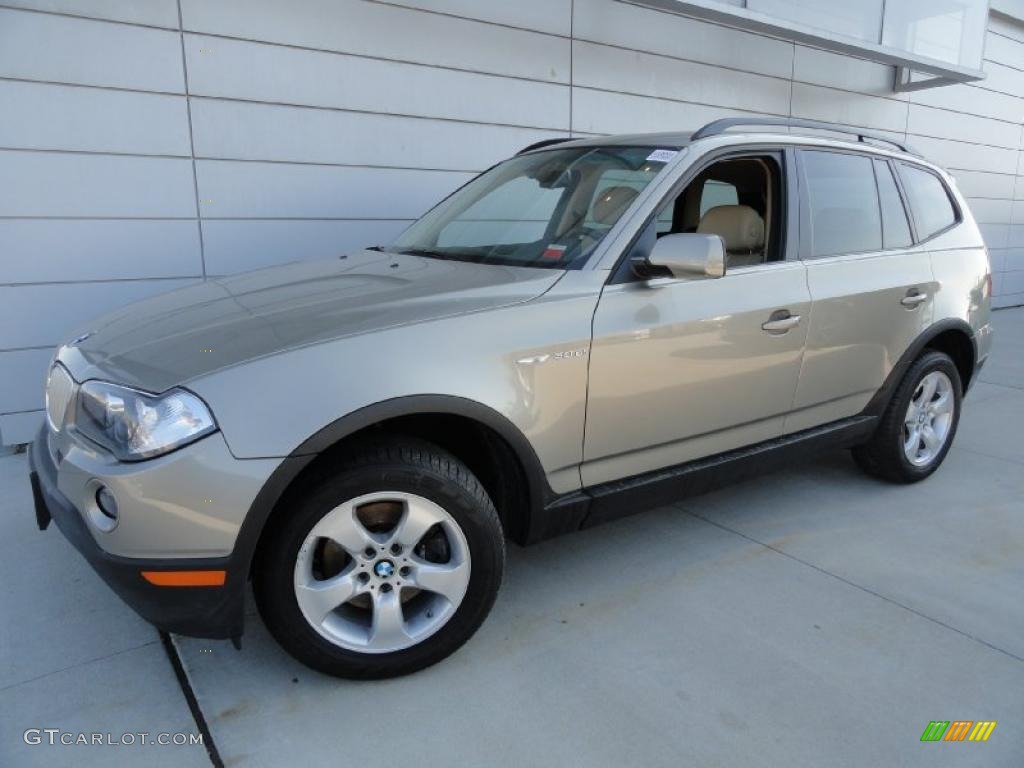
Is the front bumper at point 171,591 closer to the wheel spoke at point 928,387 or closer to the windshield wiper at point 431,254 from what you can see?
the windshield wiper at point 431,254

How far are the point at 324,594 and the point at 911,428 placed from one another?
10.6 feet

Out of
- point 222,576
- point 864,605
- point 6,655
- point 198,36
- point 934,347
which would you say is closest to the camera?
point 222,576

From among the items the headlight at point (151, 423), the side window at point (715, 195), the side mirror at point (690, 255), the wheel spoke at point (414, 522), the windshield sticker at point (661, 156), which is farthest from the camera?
the side window at point (715, 195)

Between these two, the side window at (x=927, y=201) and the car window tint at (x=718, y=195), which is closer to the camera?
the car window tint at (x=718, y=195)

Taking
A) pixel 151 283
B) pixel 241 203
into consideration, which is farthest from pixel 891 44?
pixel 151 283

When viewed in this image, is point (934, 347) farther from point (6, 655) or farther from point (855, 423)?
point (6, 655)

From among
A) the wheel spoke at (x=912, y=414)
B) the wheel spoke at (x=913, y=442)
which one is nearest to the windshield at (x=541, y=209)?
the wheel spoke at (x=912, y=414)

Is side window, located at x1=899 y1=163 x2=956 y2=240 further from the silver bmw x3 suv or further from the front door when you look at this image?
the front door

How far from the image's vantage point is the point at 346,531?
7.38ft

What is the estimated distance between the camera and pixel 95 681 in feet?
7.91

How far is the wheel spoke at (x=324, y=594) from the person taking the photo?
7.36ft

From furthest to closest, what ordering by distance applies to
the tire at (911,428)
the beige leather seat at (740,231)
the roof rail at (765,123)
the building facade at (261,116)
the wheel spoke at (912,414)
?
1. the building facade at (261,116)
2. the wheel spoke at (912,414)
3. the tire at (911,428)
4. the beige leather seat at (740,231)
5. the roof rail at (765,123)

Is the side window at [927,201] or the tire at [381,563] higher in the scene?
the side window at [927,201]

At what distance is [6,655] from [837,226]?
372 centimetres
